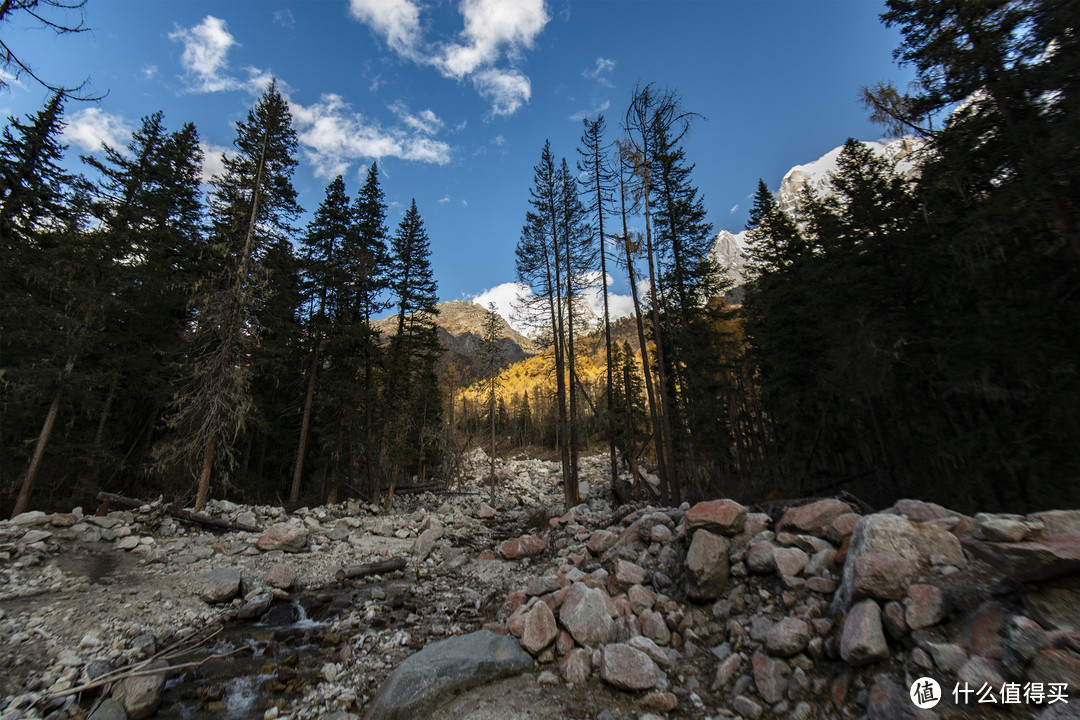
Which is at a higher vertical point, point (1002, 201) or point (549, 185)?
point (549, 185)

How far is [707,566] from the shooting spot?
5.60 meters

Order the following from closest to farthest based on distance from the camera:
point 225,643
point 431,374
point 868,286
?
1. point 225,643
2. point 868,286
3. point 431,374

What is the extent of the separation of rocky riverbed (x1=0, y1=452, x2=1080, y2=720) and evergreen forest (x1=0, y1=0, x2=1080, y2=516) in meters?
6.34

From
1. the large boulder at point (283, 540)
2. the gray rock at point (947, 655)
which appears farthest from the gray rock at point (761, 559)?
the large boulder at point (283, 540)

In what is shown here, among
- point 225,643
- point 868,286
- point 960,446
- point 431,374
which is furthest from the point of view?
point 431,374

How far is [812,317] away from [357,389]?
19.5 metres

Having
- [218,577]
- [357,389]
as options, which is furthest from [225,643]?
[357,389]

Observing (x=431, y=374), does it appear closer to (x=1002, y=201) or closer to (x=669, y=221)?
(x=669, y=221)

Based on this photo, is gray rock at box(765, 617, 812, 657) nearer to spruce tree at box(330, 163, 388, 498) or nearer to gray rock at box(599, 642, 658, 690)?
gray rock at box(599, 642, 658, 690)

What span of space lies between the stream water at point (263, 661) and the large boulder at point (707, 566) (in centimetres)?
517

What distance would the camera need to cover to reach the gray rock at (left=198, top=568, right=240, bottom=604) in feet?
24.7

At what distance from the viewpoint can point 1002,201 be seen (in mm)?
8250

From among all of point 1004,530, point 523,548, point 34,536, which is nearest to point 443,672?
point 1004,530

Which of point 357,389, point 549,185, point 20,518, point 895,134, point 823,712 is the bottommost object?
point 823,712
